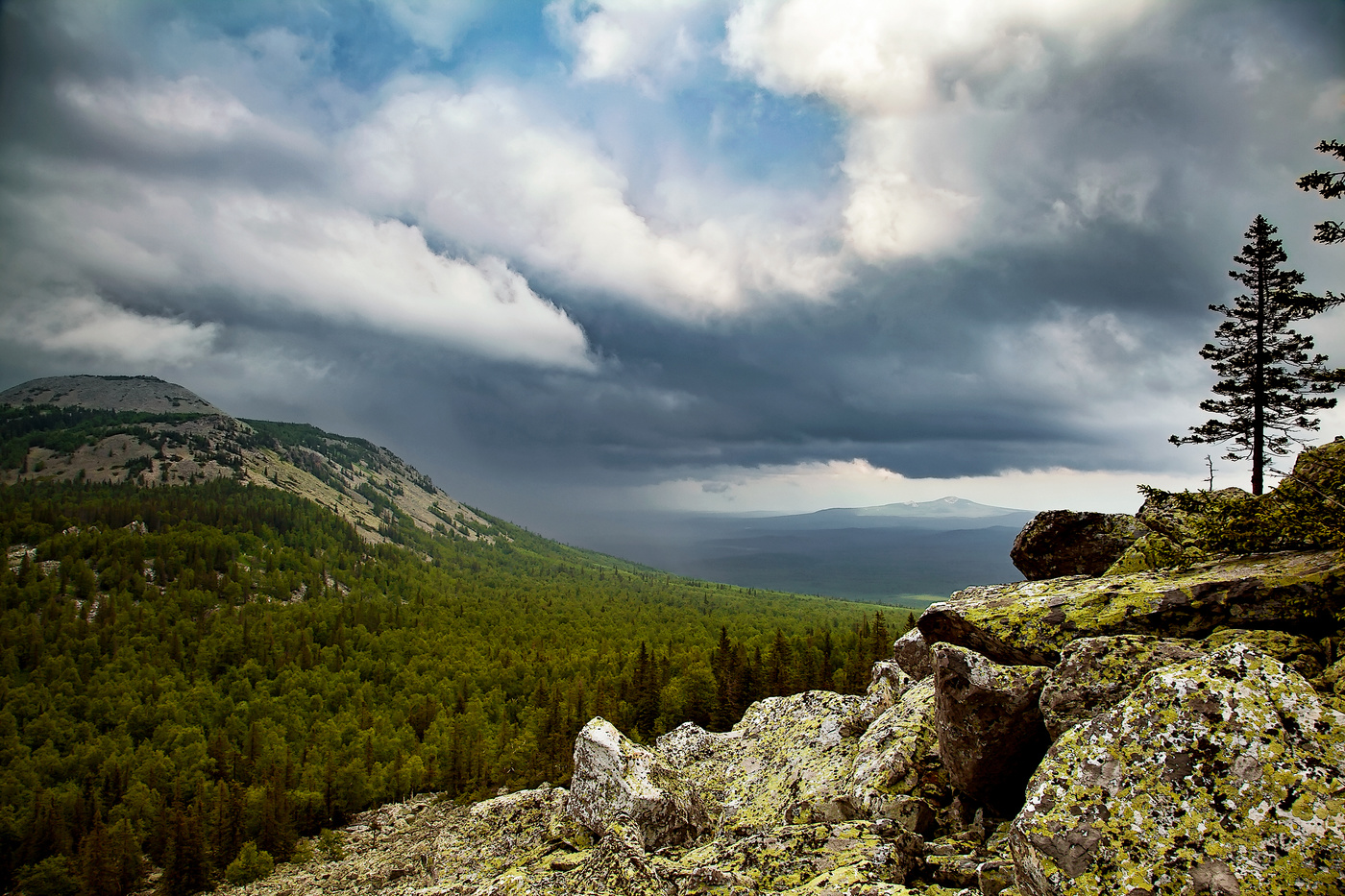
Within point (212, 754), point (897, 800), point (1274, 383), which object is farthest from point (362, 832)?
point (1274, 383)

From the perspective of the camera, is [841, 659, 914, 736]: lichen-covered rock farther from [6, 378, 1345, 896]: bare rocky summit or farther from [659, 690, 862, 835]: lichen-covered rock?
[659, 690, 862, 835]: lichen-covered rock

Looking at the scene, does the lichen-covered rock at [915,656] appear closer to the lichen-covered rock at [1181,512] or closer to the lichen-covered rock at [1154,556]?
the lichen-covered rock at [1154,556]

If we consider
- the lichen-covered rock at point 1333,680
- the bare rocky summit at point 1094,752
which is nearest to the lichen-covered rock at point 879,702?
the bare rocky summit at point 1094,752

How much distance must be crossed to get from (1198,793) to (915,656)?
17483 millimetres

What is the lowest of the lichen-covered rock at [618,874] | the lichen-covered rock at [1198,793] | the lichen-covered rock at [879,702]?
the lichen-covered rock at [618,874]

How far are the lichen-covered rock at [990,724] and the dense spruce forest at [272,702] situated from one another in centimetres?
6200

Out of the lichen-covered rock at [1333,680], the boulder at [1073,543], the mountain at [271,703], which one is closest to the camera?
the lichen-covered rock at [1333,680]

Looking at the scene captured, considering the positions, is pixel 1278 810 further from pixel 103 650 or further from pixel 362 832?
pixel 103 650

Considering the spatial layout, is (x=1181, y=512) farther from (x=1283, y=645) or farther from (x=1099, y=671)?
(x=1099, y=671)

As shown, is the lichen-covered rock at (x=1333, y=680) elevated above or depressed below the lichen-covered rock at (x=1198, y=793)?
above

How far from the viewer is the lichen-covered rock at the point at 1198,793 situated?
7.34 meters

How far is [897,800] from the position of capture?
1540cm

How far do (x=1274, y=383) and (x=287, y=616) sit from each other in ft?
751

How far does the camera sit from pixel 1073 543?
20.9 m
